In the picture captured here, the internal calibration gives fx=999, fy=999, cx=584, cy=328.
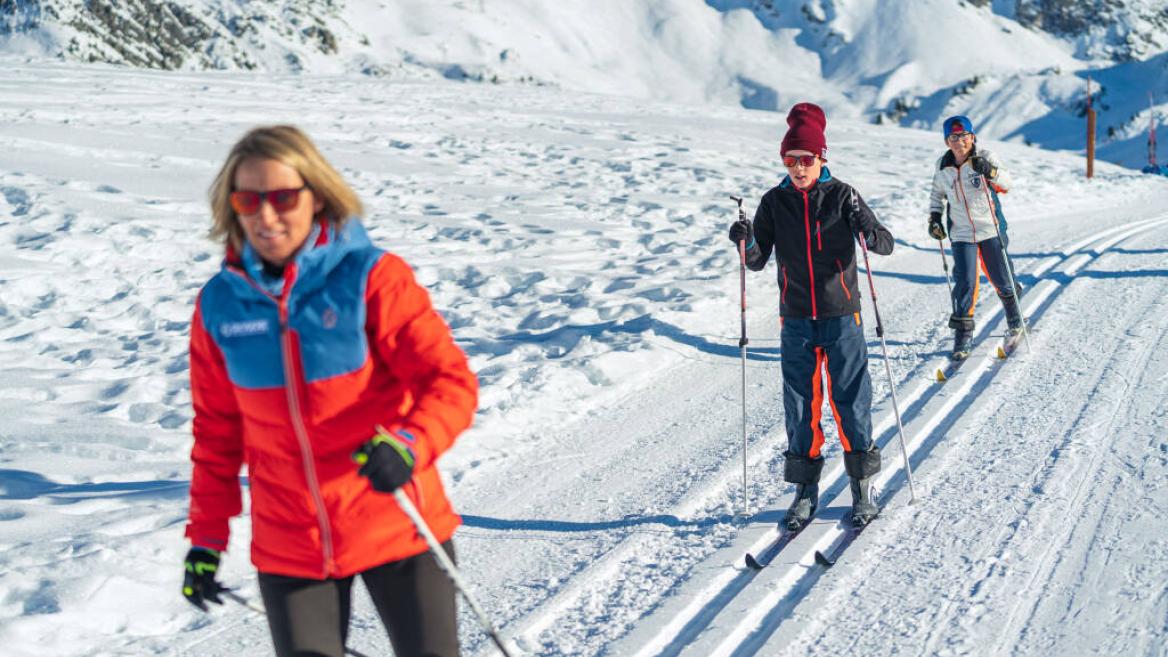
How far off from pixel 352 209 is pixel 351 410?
17.8 inches

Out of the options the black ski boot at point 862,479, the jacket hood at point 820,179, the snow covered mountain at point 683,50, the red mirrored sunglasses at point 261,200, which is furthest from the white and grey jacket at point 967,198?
the snow covered mountain at point 683,50

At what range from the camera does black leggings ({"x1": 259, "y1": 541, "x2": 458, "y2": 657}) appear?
2.28 m

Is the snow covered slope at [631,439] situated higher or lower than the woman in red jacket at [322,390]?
lower

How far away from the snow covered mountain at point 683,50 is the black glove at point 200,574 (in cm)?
6064

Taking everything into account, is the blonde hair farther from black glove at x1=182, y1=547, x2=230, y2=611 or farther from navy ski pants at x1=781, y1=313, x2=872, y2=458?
navy ski pants at x1=781, y1=313, x2=872, y2=458

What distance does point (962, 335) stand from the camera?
7.34m

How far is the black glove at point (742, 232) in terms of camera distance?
4.46 metres

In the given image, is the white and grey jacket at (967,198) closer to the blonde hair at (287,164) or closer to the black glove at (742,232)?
the black glove at (742,232)

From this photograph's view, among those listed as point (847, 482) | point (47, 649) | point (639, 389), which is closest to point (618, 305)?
point (639, 389)

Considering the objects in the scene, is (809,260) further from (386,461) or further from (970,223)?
(970,223)

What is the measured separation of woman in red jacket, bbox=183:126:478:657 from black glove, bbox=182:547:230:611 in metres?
0.16

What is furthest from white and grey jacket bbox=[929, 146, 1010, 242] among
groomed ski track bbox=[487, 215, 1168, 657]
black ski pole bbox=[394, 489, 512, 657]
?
black ski pole bbox=[394, 489, 512, 657]

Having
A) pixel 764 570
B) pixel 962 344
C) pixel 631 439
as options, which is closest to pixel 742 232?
pixel 764 570

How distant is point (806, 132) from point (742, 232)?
0.52 metres
